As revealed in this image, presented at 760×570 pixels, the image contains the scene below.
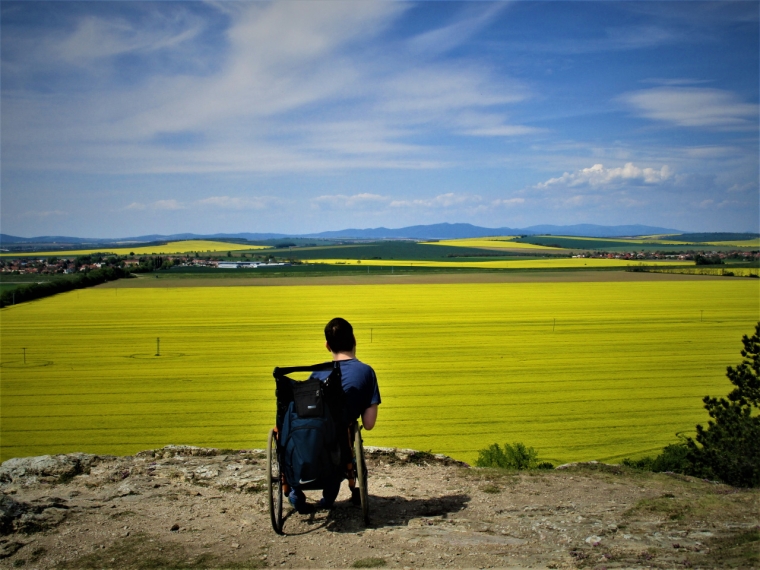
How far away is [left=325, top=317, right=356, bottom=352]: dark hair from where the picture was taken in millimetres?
5055

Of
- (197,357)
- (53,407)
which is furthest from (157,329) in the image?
(53,407)

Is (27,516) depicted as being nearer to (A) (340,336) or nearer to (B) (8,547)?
(B) (8,547)

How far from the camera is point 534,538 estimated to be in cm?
479

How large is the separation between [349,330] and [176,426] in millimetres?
12166

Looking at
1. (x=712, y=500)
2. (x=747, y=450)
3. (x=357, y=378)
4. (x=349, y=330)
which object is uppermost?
(x=349, y=330)

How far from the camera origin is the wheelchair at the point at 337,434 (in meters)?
4.65

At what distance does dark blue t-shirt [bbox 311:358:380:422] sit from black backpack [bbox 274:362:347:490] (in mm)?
182

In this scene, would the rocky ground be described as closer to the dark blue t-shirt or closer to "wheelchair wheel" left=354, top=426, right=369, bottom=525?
"wheelchair wheel" left=354, top=426, right=369, bottom=525

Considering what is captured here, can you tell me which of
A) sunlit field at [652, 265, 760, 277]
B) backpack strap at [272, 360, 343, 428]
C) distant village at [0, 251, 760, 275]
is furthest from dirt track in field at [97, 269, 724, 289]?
backpack strap at [272, 360, 343, 428]

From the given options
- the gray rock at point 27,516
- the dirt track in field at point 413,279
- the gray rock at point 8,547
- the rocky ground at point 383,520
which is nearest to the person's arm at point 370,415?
the rocky ground at point 383,520

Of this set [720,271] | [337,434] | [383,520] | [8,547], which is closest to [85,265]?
[720,271]

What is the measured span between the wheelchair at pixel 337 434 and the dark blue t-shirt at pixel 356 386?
113 mm

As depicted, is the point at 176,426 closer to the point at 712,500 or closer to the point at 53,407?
the point at 53,407

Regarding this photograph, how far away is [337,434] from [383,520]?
101 centimetres
